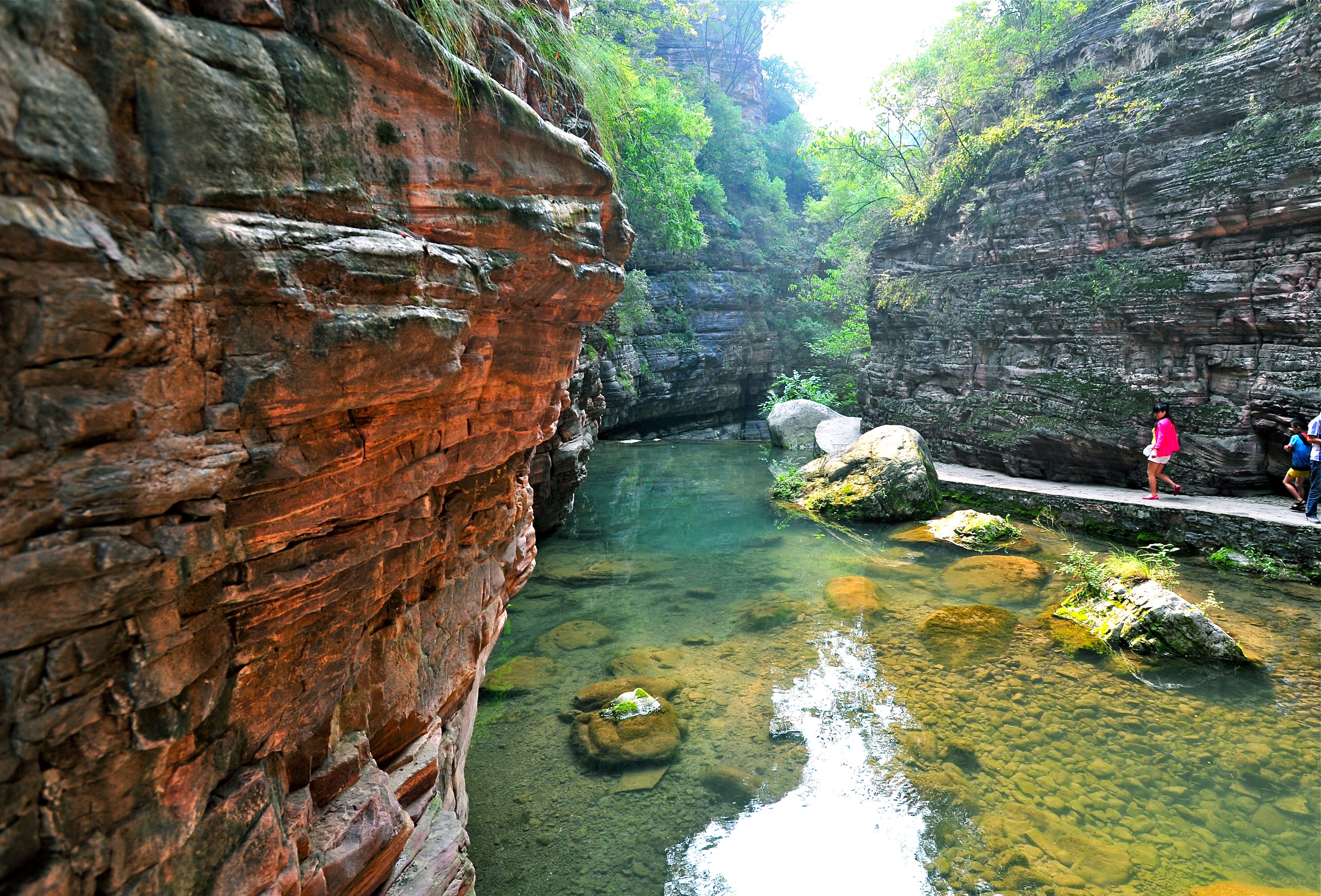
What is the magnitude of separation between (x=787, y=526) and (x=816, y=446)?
625cm

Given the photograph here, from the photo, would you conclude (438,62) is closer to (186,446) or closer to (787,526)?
(186,446)

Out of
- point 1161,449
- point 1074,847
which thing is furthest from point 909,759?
point 1161,449

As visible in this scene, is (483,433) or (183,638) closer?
(183,638)

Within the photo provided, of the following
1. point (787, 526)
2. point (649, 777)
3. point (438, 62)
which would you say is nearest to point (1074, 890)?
point (649, 777)

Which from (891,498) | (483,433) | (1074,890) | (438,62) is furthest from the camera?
(891,498)

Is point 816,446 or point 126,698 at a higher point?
point 126,698

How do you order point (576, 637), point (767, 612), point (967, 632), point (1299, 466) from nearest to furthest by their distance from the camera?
point (967, 632)
point (576, 637)
point (767, 612)
point (1299, 466)

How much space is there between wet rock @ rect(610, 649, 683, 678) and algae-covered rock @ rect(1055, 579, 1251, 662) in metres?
5.01

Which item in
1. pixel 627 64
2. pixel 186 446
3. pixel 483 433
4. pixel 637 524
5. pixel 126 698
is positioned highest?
pixel 627 64

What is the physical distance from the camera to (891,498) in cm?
1284

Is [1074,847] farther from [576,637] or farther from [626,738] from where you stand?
[576,637]

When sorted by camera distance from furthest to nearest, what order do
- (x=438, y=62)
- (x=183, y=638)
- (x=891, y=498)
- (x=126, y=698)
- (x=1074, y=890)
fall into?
(x=891, y=498), (x=1074, y=890), (x=438, y=62), (x=183, y=638), (x=126, y=698)

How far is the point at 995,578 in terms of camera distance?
30.8 feet

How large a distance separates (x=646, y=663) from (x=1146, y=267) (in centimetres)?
1181
